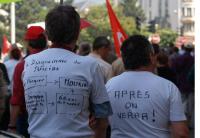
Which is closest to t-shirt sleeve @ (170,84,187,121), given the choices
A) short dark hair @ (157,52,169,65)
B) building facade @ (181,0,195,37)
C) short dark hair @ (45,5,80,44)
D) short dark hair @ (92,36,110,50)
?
short dark hair @ (45,5,80,44)

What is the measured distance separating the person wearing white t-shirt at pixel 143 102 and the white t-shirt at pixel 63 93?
45 cm

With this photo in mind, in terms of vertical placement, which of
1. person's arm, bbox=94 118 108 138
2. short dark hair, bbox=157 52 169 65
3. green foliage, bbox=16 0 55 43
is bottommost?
green foliage, bbox=16 0 55 43

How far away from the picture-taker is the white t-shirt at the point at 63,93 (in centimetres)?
405

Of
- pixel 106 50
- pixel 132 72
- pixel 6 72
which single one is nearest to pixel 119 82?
pixel 132 72

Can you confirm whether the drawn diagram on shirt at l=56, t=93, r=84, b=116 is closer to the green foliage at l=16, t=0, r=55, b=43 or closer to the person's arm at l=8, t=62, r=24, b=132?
the person's arm at l=8, t=62, r=24, b=132

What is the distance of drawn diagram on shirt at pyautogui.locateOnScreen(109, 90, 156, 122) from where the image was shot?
4543mm

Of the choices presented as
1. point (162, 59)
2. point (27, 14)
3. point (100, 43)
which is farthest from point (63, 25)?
point (27, 14)

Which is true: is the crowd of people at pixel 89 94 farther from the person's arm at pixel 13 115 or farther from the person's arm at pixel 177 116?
the person's arm at pixel 13 115

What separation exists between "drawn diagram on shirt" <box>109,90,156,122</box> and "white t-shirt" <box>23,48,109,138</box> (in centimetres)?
45

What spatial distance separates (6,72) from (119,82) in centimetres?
641

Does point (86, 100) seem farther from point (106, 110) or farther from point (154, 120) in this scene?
point (154, 120)

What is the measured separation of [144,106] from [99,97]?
0.49 m

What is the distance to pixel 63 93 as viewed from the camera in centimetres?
406

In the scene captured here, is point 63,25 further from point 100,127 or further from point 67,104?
point 100,127
